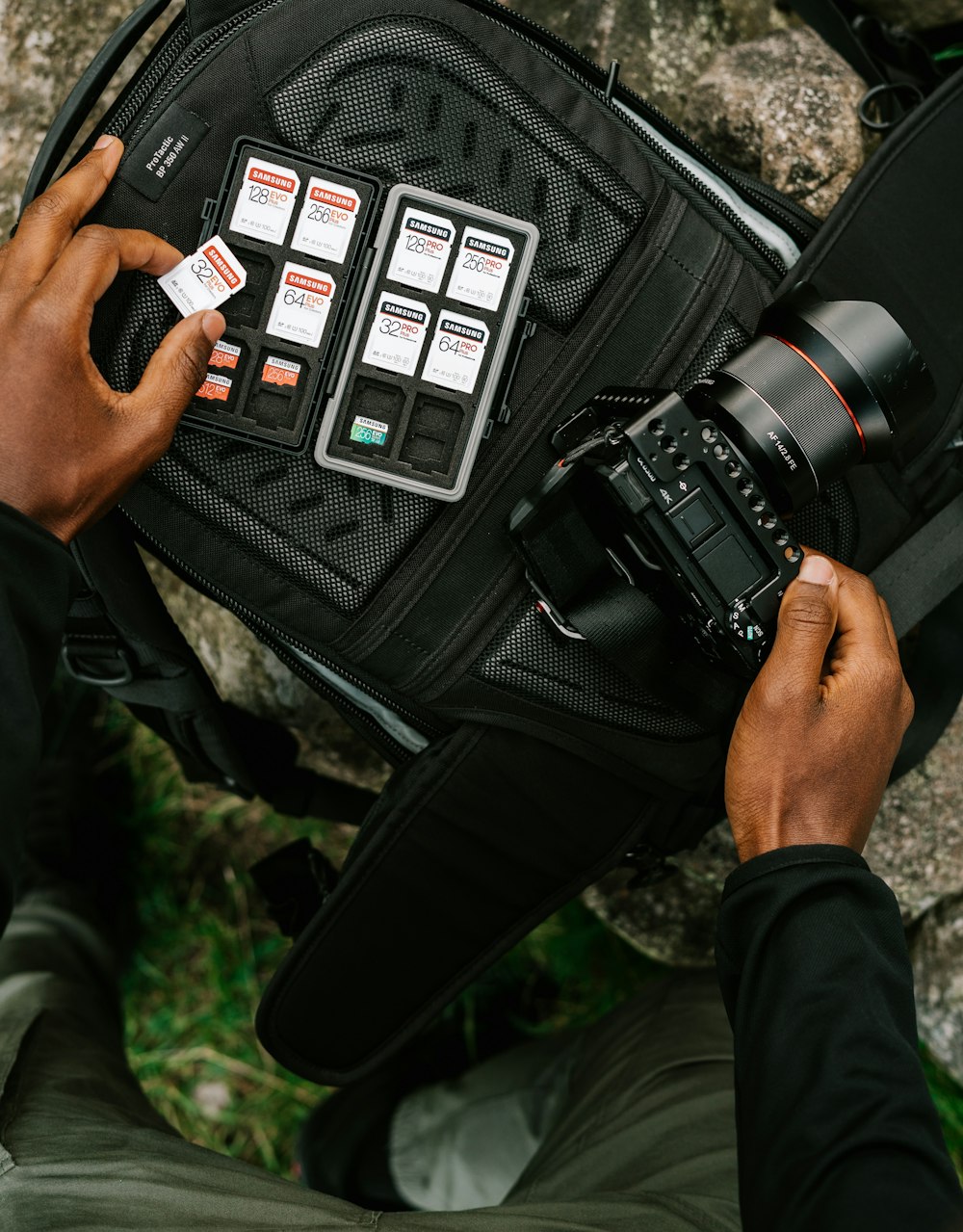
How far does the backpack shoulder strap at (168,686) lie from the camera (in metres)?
1.07

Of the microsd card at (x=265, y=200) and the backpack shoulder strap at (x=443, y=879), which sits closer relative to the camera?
the microsd card at (x=265, y=200)

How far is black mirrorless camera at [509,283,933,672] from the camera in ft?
3.00

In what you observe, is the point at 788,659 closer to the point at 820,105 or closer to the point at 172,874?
the point at 820,105

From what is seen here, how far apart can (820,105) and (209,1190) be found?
4.96ft

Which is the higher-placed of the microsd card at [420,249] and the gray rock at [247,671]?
the microsd card at [420,249]

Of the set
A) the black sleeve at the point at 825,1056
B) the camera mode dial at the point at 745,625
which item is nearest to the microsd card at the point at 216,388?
the camera mode dial at the point at 745,625

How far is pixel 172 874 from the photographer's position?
69.5 inches

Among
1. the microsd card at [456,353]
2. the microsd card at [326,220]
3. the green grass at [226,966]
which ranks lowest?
the green grass at [226,966]

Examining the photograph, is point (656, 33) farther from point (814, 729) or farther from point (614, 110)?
point (814, 729)

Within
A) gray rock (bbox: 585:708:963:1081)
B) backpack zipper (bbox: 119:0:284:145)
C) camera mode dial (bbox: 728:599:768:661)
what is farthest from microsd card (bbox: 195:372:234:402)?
gray rock (bbox: 585:708:963:1081)

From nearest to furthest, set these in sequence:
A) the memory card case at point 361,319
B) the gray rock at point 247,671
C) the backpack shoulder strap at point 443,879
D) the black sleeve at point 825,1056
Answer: the black sleeve at point 825,1056 → the memory card case at point 361,319 → the backpack shoulder strap at point 443,879 → the gray rock at point 247,671

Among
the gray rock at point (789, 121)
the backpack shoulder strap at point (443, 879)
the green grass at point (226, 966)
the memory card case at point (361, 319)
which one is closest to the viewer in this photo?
the memory card case at point (361, 319)

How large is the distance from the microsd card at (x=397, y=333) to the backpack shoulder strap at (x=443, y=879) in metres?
0.42

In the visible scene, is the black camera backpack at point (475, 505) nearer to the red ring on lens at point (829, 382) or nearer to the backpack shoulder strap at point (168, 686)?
the backpack shoulder strap at point (168, 686)
